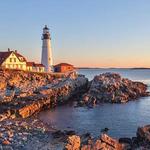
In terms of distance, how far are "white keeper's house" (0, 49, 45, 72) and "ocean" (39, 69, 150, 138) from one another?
19.4 metres

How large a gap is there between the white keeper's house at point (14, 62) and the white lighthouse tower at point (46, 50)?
85.5 inches

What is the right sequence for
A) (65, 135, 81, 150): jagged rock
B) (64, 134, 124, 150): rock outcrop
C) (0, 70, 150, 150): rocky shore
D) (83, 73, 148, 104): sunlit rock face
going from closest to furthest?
(65, 135, 81, 150): jagged rock < (64, 134, 124, 150): rock outcrop < (0, 70, 150, 150): rocky shore < (83, 73, 148, 104): sunlit rock face

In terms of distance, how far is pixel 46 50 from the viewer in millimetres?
71312

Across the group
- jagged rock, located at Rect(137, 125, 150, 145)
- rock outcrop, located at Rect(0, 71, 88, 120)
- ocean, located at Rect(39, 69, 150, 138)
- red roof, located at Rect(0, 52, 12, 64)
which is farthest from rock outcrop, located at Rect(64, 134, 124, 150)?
red roof, located at Rect(0, 52, 12, 64)

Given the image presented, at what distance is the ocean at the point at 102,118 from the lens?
113 ft

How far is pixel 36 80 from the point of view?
182 feet

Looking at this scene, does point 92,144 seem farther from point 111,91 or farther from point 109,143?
point 111,91

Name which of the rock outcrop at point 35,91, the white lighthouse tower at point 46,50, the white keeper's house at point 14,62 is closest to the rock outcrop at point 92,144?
the rock outcrop at point 35,91

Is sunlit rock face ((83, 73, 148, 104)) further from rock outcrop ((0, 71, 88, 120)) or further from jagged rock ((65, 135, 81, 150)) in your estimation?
jagged rock ((65, 135, 81, 150))

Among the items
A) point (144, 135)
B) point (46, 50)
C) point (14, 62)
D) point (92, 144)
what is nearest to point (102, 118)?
point (144, 135)

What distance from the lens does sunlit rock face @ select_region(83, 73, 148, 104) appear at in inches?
2094

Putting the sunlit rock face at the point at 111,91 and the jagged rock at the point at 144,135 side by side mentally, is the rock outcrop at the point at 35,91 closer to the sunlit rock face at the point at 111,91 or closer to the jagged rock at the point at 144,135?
the sunlit rock face at the point at 111,91

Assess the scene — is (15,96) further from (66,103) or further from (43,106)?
(66,103)

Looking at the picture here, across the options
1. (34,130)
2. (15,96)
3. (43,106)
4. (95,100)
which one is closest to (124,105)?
(95,100)
